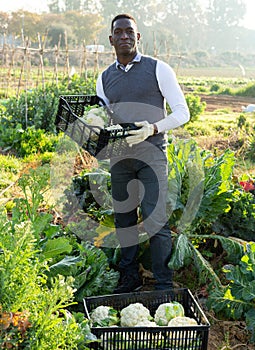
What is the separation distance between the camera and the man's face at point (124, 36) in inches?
131

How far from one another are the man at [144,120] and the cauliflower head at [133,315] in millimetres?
531

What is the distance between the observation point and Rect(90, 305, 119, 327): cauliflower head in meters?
2.93

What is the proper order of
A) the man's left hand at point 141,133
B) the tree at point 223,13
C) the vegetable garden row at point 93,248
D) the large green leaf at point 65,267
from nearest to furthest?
the vegetable garden row at point 93,248, the large green leaf at point 65,267, the man's left hand at point 141,133, the tree at point 223,13

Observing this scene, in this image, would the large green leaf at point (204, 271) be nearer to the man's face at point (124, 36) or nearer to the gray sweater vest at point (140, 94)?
the gray sweater vest at point (140, 94)

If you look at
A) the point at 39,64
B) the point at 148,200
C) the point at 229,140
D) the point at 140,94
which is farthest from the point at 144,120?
the point at 39,64

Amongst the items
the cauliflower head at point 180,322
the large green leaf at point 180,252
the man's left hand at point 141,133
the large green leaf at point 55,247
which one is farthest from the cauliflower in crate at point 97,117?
the cauliflower head at point 180,322

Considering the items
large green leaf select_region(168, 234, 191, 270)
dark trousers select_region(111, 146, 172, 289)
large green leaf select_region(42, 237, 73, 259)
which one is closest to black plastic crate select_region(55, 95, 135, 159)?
dark trousers select_region(111, 146, 172, 289)

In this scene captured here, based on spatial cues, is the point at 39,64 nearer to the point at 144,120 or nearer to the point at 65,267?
the point at 144,120

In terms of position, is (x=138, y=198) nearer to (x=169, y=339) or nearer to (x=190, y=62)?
(x=169, y=339)

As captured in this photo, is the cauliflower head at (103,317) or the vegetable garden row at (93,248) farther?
the cauliflower head at (103,317)

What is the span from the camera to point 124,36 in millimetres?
3328

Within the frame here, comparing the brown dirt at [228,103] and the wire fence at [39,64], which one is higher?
the wire fence at [39,64]

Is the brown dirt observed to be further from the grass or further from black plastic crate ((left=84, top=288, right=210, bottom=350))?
black plastic crate ((left=84, top=288, right=210, bottom=350))

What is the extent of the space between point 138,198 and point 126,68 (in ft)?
3.10
